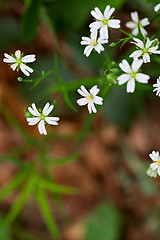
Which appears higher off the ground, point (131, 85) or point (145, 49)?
point (145, 49)

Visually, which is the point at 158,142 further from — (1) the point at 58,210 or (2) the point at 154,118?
(1) the point at 58,210

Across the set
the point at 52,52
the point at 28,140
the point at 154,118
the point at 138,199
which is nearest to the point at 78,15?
the point at 52,52

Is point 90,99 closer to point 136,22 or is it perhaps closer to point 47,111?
point 47,111

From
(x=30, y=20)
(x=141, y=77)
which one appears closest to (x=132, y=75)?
(x=141, y=77)

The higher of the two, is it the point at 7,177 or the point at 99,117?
the point at 99,117

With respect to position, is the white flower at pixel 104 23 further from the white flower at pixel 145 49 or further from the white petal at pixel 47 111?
the white petal at pixel 47 111

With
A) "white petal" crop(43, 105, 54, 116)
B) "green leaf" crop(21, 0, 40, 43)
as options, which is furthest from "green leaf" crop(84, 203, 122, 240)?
"white petal" crop(43, 105, 54, 116)
